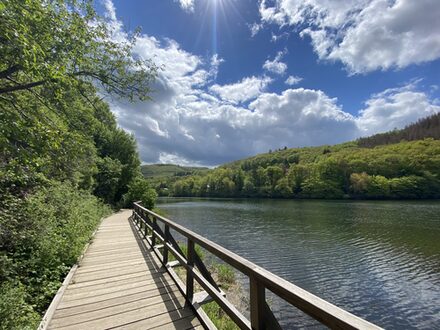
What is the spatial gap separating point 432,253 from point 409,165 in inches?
2408

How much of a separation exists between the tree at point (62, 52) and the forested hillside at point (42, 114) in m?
0.02

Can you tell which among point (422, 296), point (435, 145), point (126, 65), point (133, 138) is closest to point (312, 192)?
point (435, 145)

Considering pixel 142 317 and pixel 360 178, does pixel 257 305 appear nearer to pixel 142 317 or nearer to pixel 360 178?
pixel 142 317

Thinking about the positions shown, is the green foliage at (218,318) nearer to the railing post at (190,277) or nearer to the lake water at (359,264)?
the railing post at (190,277)

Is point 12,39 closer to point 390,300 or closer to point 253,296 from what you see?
point 253,296

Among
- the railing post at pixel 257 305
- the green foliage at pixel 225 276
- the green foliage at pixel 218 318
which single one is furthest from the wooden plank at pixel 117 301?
the green foliage at pixel 225 276

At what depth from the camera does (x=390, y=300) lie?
8.36 m

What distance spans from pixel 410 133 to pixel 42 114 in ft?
493

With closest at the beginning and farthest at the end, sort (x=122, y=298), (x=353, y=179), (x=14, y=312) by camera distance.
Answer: (x=14, y=312) < (x=122, y=298) < (x=353, y=179)

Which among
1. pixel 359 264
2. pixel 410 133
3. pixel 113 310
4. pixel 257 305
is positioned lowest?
pixel 359 264

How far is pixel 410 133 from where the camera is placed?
389 ft

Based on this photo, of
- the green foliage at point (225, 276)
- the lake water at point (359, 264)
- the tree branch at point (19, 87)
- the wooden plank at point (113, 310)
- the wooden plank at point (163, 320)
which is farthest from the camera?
the green foliage at point (225, 276)

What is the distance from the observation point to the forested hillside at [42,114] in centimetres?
342

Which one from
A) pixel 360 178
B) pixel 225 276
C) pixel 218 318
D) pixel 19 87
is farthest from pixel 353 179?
pixel 19 87
